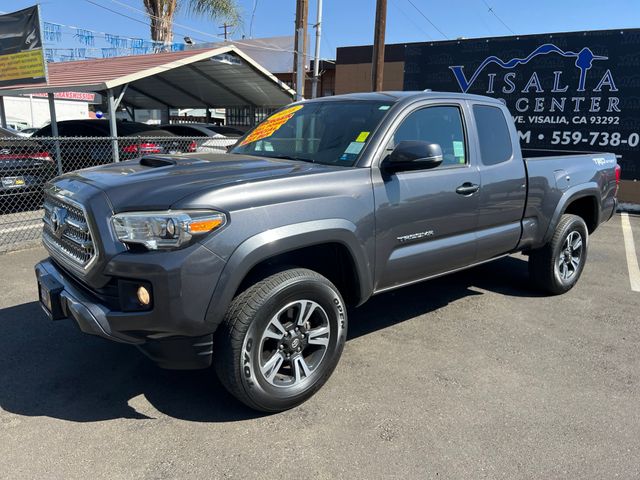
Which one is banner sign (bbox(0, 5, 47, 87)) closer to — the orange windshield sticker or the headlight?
the orange windshield sticker

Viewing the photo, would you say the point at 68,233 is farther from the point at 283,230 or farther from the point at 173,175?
the point at 283,230

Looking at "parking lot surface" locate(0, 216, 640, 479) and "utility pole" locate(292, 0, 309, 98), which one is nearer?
"parking lot surface" locate(0, 216, 640, 479)

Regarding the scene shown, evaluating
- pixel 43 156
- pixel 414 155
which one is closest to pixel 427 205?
pixel 414 155

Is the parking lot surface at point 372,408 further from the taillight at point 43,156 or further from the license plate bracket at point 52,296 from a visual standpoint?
the taillight at point 43,156

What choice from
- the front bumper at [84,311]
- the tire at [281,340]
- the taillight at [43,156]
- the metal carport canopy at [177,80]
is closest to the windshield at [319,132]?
the tire at [281,340]

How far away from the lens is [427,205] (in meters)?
3.59

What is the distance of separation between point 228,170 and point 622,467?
2.67 metres

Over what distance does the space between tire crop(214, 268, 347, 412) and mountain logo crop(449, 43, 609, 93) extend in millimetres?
10782

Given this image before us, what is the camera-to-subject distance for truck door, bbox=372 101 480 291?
3383mm

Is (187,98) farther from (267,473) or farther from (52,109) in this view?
(267,473)

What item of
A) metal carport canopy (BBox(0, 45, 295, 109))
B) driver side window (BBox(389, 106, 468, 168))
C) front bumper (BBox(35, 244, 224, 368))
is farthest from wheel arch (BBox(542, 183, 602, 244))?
metal carport canopy (BBox(0, 45, 295, 109))

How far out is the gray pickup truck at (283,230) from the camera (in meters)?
2.58

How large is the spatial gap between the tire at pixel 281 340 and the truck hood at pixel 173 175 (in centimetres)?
61

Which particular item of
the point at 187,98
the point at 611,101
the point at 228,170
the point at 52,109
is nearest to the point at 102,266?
Answer: the point at 228,170
